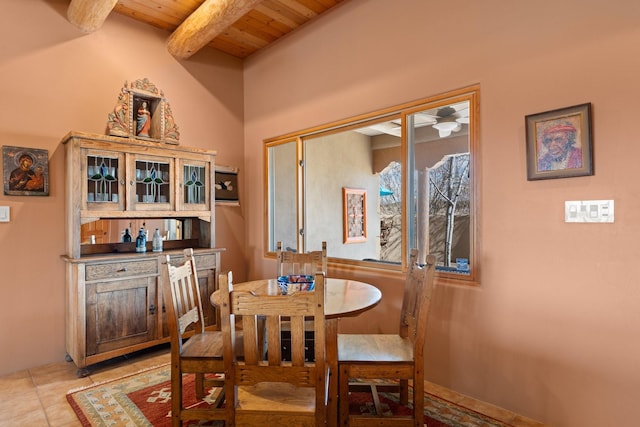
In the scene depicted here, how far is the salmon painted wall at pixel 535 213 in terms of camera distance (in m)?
1.85

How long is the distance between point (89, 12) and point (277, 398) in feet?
11.0

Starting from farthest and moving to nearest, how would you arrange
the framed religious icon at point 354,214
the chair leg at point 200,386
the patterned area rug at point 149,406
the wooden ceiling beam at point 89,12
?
the framed religious icon at point 354,214 → the wooden ceiling beam at point 89,12 → the chair leg at point 200,386 → the patterned area rug at point 149,406

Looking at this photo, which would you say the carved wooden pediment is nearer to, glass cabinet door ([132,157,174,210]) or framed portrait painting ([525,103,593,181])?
glass cabinet door ([132,157,174,210])

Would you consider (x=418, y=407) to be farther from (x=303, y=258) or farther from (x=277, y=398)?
(x=303, y=258)

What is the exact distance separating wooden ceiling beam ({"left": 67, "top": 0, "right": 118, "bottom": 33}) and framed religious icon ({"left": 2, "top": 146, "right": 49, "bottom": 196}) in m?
1.16

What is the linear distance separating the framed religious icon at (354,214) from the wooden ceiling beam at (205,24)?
99.6 inches

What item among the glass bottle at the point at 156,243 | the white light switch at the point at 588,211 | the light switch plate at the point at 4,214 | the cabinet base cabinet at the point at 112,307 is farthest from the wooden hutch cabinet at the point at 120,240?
the white light switch at the point at 588,211

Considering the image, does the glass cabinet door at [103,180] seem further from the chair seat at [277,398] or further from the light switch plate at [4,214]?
the chair seat at [277,398]

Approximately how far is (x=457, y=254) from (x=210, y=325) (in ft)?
8.12

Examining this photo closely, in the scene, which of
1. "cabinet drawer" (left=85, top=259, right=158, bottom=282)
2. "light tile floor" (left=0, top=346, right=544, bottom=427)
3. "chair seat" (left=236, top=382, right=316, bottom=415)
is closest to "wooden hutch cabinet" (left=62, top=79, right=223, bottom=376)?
"cabinet drawer" (left=85, top=259, right=158, bottom=282)

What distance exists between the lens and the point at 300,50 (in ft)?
12.1

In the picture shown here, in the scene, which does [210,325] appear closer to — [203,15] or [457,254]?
[457,254]

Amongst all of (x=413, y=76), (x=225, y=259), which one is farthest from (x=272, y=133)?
(x=413, y=76)

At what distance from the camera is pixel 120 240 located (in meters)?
3.38
